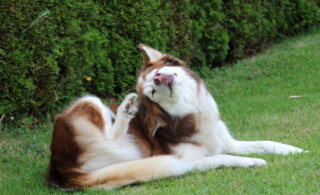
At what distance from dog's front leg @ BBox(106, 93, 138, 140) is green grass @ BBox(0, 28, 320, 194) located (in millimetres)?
577

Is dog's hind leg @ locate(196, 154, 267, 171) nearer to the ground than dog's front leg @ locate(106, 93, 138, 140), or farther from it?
nearer to the ground

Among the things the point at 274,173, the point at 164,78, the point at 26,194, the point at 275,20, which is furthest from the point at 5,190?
the point at 275,20

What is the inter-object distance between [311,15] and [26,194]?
32.8 feet

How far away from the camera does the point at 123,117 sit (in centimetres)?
479

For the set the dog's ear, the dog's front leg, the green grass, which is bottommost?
the green grass

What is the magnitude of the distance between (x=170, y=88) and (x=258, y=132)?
2018 mm

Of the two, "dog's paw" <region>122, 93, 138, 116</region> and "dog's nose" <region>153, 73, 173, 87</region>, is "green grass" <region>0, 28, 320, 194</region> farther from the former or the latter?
"dog's nose" <region>153, 73, 173, 87</region>

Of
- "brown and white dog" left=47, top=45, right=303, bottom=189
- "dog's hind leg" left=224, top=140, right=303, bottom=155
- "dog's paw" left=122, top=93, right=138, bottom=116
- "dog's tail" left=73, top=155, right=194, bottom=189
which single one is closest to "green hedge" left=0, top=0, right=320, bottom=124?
"brown and white dog" left=47, top=45, right=303, bottom=189

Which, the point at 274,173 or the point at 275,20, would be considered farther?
the point at 275,20

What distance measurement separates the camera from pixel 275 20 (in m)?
12.2

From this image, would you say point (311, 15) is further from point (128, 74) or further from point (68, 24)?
point (68, 24)

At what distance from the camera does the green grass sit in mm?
4395

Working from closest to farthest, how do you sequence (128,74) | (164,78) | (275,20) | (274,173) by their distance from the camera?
1. (274,173)
2. (164,78)
3. (128,74)
4. (275,20)

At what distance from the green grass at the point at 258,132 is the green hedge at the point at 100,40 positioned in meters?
0.49
